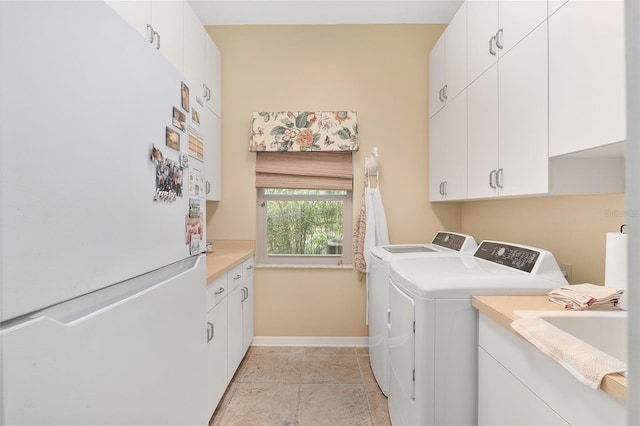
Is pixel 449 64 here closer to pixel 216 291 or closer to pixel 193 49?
pixel 193 49

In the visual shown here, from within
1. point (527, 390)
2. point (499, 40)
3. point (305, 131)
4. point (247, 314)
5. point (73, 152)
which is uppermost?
point (499, 40)

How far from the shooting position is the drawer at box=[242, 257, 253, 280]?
2.34 metres

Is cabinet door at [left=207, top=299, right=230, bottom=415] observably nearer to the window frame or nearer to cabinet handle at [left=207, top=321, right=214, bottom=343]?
cabinet handle at [left=207, top=321, right=214, bottom=343]

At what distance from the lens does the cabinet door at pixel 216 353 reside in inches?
61.3

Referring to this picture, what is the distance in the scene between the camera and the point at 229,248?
8.71ft

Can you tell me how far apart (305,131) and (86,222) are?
82.3 inches

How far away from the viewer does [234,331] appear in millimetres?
2045

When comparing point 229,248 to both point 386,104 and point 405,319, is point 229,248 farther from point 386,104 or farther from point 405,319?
point 386,104

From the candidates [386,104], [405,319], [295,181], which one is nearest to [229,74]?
[295,181]

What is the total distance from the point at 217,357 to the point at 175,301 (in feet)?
2.95

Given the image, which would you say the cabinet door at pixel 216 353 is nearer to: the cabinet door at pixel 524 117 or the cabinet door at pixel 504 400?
the cabinet door at pixel 504 400

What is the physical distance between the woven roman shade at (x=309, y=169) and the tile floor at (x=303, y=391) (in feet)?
4.74

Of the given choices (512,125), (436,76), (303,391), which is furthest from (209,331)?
(436,76)

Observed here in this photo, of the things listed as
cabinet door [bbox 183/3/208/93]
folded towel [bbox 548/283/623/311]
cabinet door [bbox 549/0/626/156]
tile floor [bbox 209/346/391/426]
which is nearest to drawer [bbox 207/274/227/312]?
tile floor [bbox 209/346/391/426]
